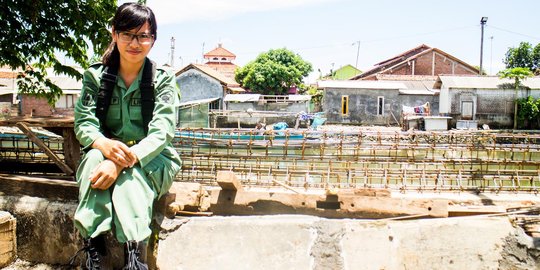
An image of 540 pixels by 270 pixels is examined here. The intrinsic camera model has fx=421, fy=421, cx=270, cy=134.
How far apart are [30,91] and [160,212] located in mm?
6379

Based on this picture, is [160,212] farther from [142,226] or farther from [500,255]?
[500,255]

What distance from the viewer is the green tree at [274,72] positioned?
37.6 m

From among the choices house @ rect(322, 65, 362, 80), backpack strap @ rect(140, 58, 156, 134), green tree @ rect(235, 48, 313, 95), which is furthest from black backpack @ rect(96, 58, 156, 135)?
house @ rect(322, 65, 362, 80)

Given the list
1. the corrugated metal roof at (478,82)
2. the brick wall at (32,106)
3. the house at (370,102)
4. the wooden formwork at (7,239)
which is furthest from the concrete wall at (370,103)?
the wooden formwork at (7,239)

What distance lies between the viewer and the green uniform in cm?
181

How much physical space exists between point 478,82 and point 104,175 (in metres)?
29.3

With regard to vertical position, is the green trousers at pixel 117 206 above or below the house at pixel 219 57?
below

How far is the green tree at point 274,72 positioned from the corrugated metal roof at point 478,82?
14.3m

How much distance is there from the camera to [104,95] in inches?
86.8

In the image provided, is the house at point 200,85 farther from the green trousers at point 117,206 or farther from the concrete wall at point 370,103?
the green trousers at point 117,206

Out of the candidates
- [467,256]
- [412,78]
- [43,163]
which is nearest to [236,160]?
[43,163]

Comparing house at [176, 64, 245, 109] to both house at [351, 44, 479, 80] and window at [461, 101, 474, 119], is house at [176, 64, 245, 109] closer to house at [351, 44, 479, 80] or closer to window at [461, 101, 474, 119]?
house at [351, 44, 479, 80]

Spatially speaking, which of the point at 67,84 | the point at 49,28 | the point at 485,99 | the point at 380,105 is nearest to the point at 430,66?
the point at 380,105

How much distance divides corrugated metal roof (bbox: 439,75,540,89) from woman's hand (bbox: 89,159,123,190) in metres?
27.8
